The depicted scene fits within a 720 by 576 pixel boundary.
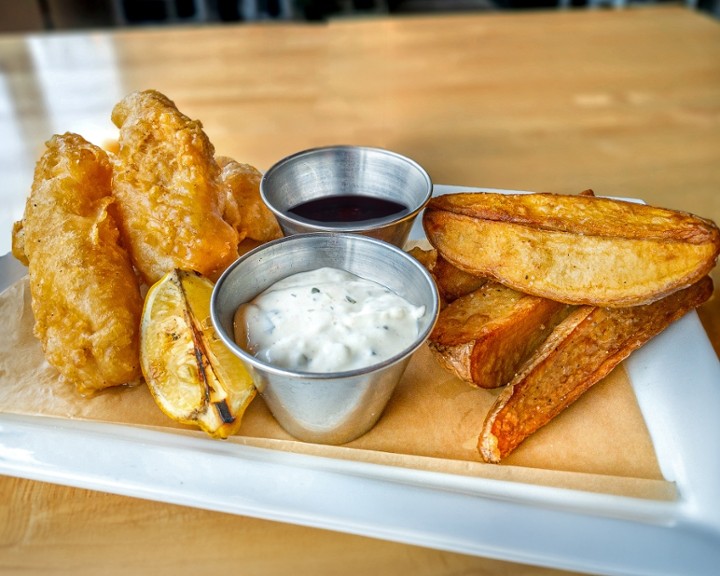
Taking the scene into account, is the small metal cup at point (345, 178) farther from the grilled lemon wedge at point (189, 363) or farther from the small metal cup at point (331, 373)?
the grilled lemon wedge at point (189, 363)

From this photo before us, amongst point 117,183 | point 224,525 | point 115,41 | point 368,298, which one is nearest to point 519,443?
point 368,298

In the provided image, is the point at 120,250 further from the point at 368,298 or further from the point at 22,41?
the point at 22,41

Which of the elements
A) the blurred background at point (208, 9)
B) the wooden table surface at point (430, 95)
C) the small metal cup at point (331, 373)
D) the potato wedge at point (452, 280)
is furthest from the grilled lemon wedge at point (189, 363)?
the blurred background at point (208, 9)

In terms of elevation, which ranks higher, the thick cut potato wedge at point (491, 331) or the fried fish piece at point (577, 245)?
the fried fish piece at point (577, 245)

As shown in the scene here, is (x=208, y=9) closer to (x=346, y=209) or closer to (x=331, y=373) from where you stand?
(x=346, y=209)

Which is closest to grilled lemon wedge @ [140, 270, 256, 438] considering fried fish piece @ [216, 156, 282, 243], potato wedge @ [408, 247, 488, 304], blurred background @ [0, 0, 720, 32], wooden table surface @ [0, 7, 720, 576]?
wooden table surface @ [0, 7, 720, 576]

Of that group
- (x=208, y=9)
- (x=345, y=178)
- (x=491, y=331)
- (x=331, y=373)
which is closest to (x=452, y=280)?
(x=491, y=331)

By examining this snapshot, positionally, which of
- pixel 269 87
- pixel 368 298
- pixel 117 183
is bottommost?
pixel 269 87
